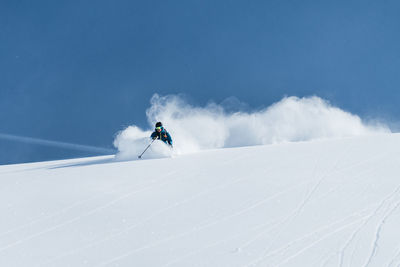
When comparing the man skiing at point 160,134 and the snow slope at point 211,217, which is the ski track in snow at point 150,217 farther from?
the man skiing at point 160,134

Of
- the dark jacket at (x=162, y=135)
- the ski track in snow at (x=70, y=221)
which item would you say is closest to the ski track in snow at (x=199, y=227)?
the ski track in snow at (x=70, y=221)

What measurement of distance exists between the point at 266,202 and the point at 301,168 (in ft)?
10.5

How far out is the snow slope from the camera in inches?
174

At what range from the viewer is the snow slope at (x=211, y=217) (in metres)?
4.41

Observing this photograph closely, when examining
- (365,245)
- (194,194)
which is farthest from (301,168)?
(365,245)

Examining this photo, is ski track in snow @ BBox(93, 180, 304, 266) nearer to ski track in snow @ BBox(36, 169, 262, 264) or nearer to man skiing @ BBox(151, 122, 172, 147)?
ski track in snow @ BBox(36, 169, 262, 264)

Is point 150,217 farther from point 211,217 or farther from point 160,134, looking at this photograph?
point 160,134

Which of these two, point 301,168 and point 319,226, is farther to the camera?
point 301,168

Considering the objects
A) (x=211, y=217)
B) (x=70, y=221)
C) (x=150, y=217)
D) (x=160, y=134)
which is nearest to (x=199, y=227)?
(x=211, y=217)

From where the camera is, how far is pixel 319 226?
512cm

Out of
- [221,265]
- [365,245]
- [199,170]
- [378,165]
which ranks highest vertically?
[199,170]

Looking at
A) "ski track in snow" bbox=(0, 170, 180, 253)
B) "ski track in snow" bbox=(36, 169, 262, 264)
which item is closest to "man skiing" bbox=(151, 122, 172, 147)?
"ski track in snow" bbox=(36, 169, 262, 264)

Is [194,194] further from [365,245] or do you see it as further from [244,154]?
[244,154]

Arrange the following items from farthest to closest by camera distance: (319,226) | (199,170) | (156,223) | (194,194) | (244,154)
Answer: (244,154) → (199,170) → (194,194) → (156,223) → (319,226)
